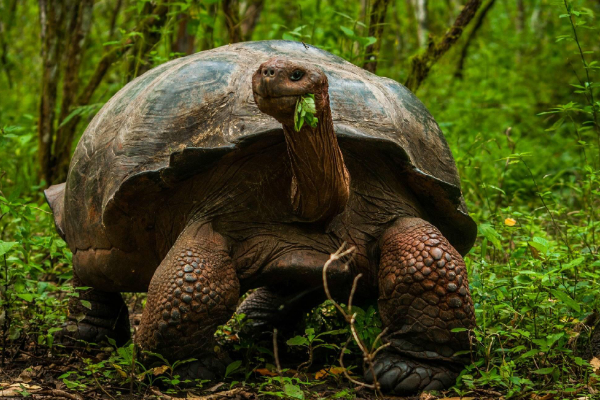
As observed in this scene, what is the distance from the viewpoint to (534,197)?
6.45 m

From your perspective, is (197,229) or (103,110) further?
(103,110)

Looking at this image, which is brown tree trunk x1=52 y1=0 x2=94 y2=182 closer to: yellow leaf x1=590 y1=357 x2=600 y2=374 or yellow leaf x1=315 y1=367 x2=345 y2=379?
yellow leaf x1=315 y1=367 x2=345 y2=379

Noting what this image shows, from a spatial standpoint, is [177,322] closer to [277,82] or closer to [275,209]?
[275,209]

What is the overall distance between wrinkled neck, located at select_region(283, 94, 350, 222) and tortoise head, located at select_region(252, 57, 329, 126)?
0.32 feet

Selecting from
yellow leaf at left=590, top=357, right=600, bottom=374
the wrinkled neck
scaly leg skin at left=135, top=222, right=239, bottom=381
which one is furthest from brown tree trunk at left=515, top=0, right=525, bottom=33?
scaly leg skin at left=135, top=222, right=239, bottom=381

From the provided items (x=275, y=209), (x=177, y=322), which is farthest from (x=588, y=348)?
(x=177, y=322)

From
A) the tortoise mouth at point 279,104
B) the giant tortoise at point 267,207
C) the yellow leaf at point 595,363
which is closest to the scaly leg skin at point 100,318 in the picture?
the giant tortoise at point 267,207

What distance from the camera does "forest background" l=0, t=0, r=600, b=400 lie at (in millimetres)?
2957

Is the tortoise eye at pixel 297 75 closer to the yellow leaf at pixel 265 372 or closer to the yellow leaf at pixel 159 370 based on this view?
the yellow leaf at pixel 159 370

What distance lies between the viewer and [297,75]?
2406 millimetres

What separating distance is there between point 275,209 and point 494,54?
29.2 feet

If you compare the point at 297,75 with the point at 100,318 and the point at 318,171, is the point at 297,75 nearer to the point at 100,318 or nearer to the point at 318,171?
the point at 318,171

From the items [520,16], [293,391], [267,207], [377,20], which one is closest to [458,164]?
[377,20]

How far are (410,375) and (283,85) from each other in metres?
1.22
